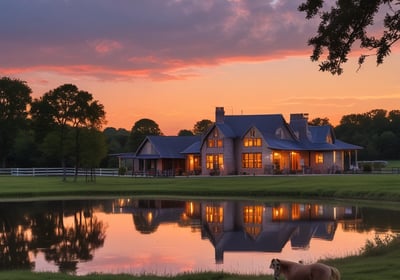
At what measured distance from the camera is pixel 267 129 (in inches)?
2783

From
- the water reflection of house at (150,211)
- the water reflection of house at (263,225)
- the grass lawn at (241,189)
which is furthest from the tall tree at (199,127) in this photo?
the water reflection of house at (263,225)

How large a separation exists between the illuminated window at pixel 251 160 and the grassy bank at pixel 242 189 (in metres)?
9.08

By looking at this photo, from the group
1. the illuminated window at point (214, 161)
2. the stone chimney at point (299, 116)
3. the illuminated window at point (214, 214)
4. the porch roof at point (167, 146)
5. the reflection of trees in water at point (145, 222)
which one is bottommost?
the reflection of trees in water at point (145, 222)

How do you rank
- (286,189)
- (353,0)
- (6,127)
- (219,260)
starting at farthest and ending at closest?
(6,127), (286,189), (219,260), (353,0)

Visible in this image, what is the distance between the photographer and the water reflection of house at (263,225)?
75.7ft

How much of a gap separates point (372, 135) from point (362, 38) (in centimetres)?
11446

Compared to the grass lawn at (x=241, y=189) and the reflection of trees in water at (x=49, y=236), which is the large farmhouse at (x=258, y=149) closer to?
the grass lawn at (x=241, y=189)

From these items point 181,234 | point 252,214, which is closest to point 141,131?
point 252,214

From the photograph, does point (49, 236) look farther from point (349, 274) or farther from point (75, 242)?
point (349, 274)

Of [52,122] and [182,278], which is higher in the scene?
[52,122]

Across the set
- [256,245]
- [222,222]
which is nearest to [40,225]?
[222,222]

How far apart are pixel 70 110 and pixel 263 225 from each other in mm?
47110

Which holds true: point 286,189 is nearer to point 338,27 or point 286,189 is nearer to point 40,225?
point 40,225

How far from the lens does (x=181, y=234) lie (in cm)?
2611
